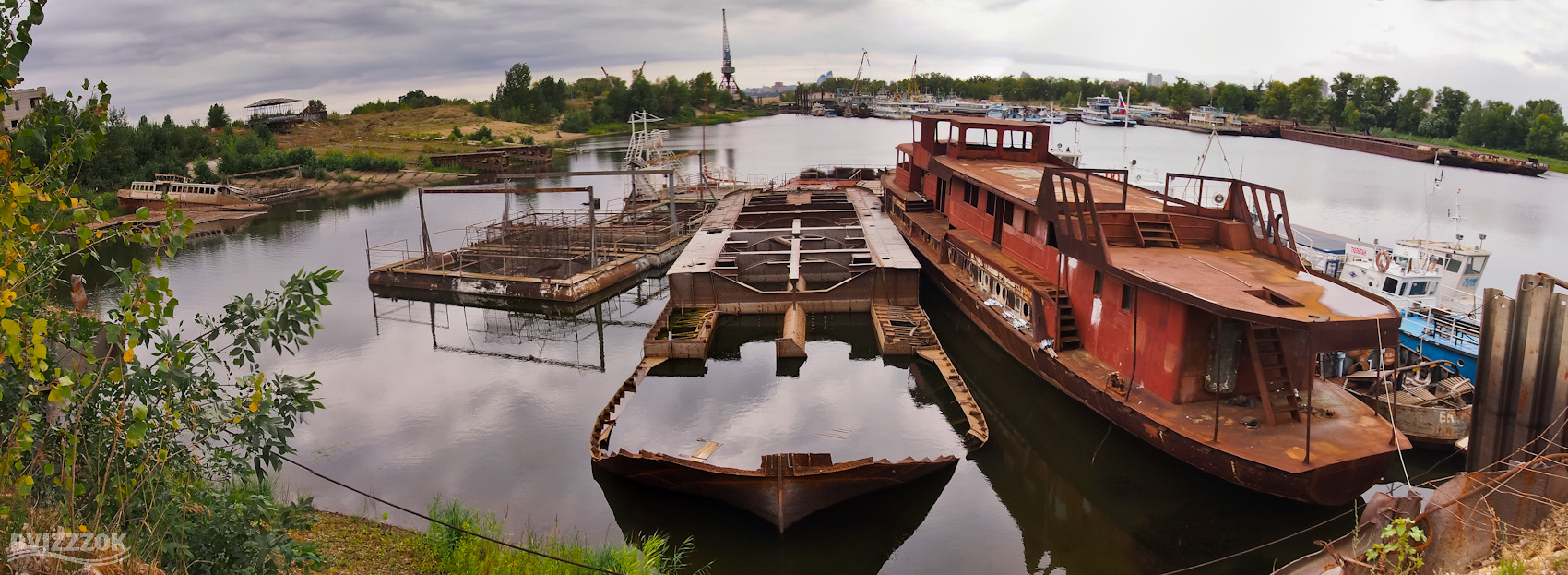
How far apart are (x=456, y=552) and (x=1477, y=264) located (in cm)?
2458

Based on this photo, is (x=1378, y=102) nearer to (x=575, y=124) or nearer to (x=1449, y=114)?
(x=1449, y=114)

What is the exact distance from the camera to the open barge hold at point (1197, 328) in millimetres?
12016

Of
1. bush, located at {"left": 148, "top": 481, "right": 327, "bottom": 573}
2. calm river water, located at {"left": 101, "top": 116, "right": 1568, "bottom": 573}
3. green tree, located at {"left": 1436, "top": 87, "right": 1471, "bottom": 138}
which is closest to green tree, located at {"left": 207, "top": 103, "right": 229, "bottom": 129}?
calm river water, located at {"left": 101, "top": 116, "right": 1568, "bottom": 573}

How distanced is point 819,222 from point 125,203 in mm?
47178

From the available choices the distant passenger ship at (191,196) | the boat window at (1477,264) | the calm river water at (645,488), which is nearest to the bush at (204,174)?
the distant passenger ship at (191,196)

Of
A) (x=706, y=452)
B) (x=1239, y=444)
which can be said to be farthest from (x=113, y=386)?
(x=1239, y=444)

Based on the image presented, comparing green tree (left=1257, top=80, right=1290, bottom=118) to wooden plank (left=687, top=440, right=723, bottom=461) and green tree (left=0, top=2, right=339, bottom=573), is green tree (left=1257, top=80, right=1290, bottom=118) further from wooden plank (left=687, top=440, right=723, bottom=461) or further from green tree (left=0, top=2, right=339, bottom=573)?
green tree (left=0, top=2, right=339, bottom=573)

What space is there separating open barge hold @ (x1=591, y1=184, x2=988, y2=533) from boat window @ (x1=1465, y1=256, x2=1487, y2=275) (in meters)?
13.7

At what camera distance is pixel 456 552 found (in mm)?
10867

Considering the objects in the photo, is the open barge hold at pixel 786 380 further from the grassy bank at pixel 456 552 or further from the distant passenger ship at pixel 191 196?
the distant passenger ship at pixel 191 196

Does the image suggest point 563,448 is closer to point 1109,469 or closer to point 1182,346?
point 1109,469

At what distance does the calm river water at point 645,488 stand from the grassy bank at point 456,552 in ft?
3.71

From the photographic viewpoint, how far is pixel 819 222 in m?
33.8

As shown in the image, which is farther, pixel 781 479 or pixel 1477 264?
pixel 1477 264
